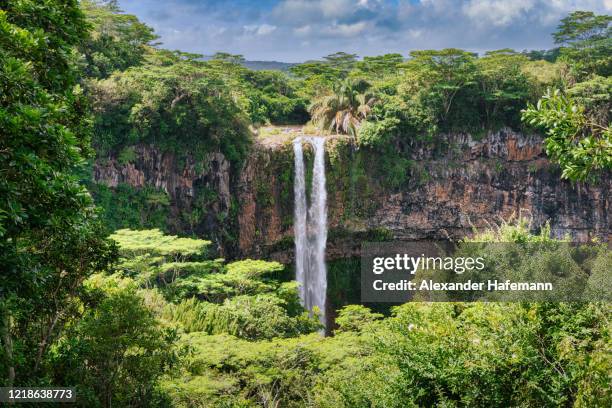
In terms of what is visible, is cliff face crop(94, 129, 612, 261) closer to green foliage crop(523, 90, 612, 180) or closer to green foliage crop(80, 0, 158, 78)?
green foliage crop(80, 0, 158, 78)

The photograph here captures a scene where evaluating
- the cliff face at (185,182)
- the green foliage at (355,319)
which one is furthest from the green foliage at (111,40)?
the green foliage at (355,319)

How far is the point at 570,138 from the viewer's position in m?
3.83

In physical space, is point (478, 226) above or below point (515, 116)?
below

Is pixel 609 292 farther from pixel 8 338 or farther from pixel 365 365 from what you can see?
pixel 8 338

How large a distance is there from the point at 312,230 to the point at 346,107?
4.94 m

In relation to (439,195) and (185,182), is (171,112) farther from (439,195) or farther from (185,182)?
(439,195)

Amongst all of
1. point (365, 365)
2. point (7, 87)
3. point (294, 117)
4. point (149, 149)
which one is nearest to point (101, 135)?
point (149, 149)

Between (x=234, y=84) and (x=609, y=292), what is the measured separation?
55.9 ft

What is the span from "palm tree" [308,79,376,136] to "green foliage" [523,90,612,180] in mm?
16730

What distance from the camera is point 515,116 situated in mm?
20750

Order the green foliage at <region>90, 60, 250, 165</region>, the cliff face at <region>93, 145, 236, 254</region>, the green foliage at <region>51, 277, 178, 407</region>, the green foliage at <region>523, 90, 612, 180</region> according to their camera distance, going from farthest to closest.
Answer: the cliff face at <region>93, 145, 236, 254</region>
the green foliage at <region>90, 60, 250, 165</region>
the green foliage at <region>51, 277, 178, 407</region>
the green foliage at <region>523, 90, 612, 180</region>

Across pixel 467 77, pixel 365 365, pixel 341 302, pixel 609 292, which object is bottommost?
pixel 341 302

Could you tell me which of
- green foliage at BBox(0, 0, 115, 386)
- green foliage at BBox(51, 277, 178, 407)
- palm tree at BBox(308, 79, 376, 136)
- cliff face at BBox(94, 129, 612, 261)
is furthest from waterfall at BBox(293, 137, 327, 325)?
green foliage at BBox(0, 0, 115, 386)

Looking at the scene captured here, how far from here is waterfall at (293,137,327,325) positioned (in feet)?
65.7
